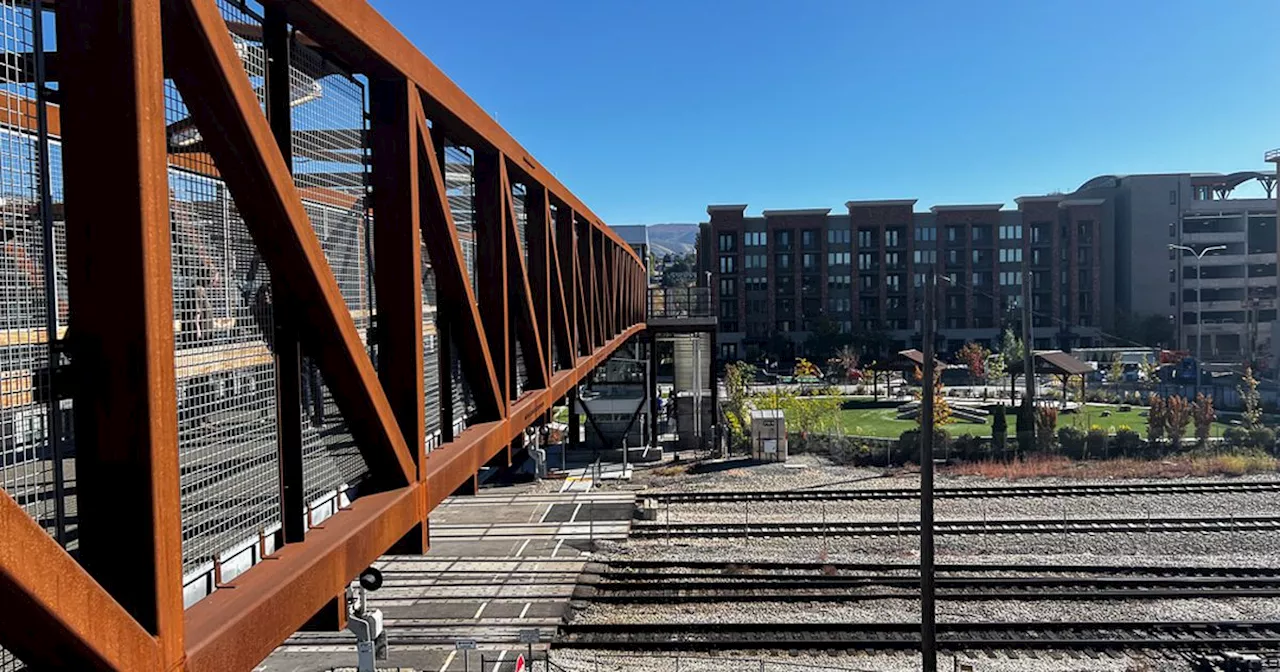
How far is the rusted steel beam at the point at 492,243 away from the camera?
652 centimetres

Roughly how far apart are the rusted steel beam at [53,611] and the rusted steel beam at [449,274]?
305 cm

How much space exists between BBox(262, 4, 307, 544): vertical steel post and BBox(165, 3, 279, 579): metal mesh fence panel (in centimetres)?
4

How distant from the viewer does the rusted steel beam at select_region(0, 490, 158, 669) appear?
→ 1593 mm

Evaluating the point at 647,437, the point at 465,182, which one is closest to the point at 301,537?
the point at 465,182

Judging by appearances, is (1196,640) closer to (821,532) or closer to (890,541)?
(890,541)

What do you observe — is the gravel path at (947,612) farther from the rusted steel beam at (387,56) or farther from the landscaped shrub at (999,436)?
the landscaped shrub at (999,436)

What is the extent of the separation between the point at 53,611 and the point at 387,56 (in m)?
2.97

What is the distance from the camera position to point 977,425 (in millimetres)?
36469

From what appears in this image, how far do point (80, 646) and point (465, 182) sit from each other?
530 centimetres

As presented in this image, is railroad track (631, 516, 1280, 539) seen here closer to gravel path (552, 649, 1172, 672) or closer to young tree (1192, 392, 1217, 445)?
gravel path (552, 649, 1172, 672)

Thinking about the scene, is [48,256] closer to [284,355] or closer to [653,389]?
[284,355]

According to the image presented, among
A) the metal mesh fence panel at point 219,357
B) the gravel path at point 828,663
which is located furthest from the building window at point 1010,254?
the metal mesh fence panel at point 219,357

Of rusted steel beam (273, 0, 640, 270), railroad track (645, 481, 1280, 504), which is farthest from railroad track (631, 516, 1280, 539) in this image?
rusted steel beam (273, 0, 640, 270)

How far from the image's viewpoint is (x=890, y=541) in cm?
1741
